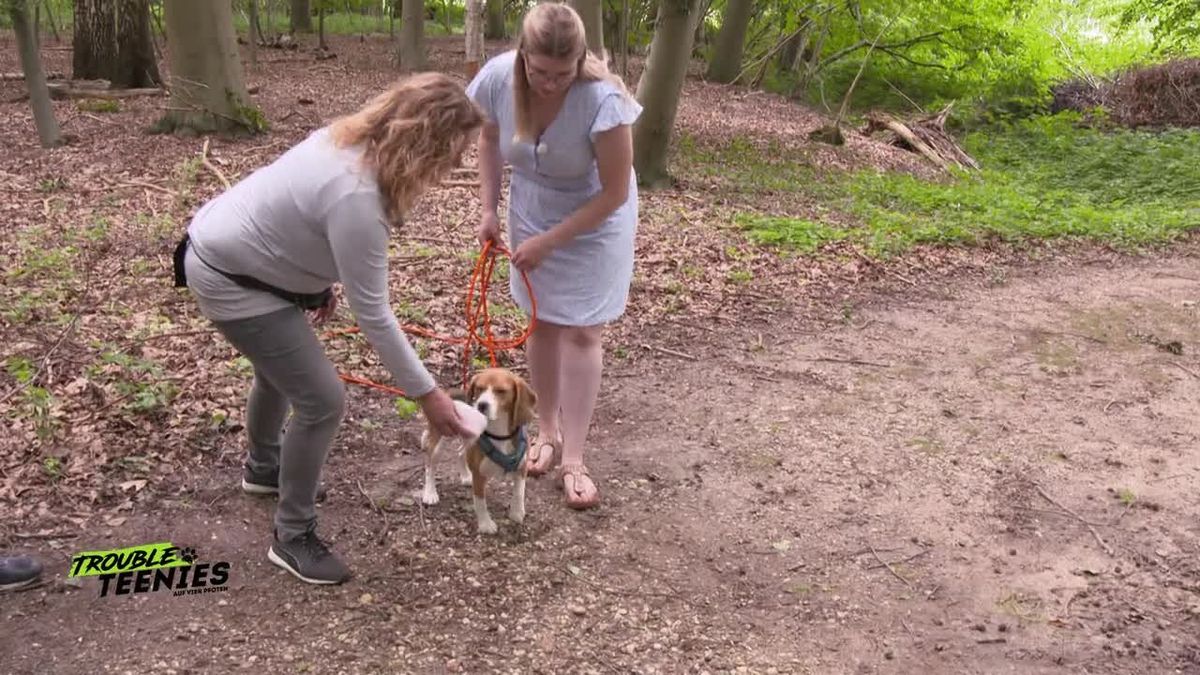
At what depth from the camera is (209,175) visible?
8.38m

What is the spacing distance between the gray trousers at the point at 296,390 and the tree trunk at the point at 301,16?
23306 millimetres

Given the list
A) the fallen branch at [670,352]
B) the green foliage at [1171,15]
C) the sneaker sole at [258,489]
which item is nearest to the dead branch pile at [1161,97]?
the green foliage at [1171,15]

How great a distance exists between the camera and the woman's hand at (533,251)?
11.6ft

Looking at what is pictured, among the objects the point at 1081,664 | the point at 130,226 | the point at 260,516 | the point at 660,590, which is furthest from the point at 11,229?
the point at 1081,664

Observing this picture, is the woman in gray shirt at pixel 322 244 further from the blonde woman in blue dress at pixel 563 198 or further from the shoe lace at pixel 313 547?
the blonde woman in blue dress at pixel 563 198

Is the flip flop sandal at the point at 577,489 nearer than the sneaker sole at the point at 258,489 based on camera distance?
No

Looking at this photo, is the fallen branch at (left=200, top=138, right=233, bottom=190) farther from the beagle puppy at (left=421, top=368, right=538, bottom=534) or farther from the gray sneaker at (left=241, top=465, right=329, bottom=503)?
the beagle puppy at (left=421, top=368, right=538, bottom=534)

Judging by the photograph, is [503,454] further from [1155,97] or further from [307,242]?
[1155,97]

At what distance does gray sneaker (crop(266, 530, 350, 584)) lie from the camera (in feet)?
10.7

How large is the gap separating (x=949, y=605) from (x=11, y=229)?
6.72 meters

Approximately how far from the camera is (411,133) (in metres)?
2.55

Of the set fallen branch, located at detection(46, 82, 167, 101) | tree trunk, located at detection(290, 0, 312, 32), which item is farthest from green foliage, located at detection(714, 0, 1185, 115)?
tree trunk, located at detection(290, 0, 312, 32)

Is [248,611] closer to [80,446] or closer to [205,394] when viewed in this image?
[80,446]

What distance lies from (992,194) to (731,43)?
976cm
